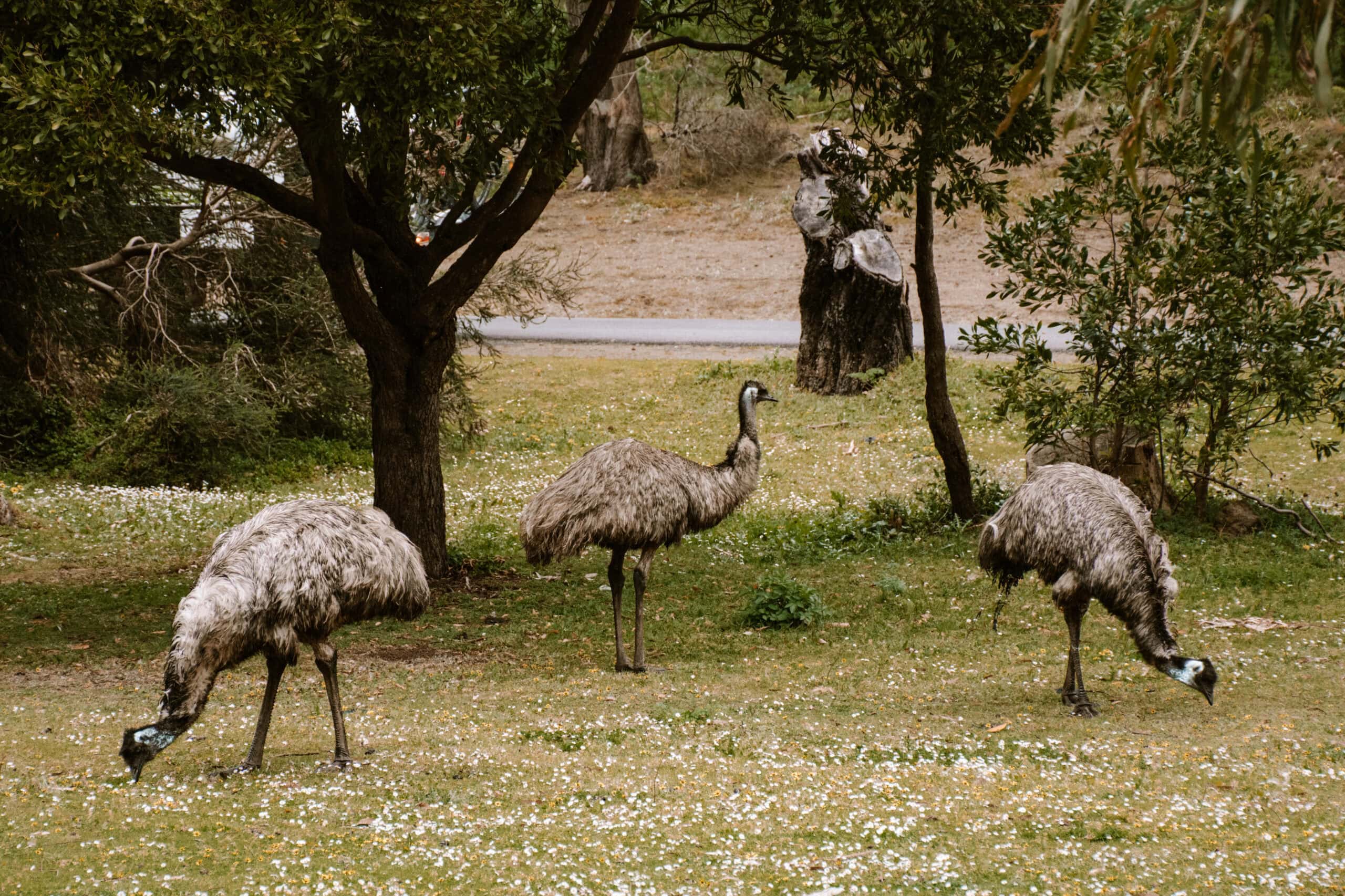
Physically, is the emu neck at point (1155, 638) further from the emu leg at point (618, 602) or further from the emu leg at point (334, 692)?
the emu leg at point (334, 692)

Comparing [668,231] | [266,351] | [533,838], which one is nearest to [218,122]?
[533,838]

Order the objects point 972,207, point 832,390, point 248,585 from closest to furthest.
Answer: point 248,585 < point 832,390 < point 972,207

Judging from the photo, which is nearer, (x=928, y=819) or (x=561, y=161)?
(x=928, y=819)

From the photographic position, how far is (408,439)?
48.9 feet

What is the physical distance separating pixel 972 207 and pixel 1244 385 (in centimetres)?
2303

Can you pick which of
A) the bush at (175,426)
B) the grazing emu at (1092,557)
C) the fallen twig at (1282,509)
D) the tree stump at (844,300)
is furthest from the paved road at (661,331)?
the grazing emu at (1092,557)

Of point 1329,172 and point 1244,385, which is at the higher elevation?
point 1329,172

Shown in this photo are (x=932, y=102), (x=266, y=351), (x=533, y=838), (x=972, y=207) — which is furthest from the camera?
(x=972, y=207)

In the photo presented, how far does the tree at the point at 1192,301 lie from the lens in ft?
50.4

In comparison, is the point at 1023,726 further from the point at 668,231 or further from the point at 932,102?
the point at 668,231

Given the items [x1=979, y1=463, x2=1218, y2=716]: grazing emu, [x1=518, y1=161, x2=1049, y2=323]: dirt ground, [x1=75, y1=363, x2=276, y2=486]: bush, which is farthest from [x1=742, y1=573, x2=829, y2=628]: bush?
[x1=518, y1=161, x2=1049, y2=323]: dirt ground

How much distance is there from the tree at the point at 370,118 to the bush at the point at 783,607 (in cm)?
384

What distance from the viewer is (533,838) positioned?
26.3 feet

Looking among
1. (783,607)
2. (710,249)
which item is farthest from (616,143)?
(783,607)
